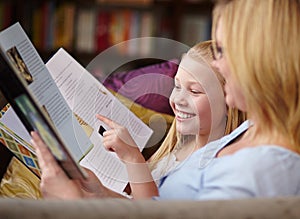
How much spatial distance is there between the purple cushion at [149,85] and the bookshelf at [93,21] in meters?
1.89

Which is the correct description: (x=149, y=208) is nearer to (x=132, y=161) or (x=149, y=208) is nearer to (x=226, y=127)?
(x=132, y=161)

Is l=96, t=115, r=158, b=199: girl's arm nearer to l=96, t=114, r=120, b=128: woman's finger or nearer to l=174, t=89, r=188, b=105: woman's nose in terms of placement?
l=96, t=114, r=120, b=128: woman's finger

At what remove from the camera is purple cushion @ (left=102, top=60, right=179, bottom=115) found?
69.4 inches

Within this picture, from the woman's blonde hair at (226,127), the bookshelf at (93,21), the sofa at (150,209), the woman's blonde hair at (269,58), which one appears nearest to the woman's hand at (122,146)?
the woman's blonde hair at (226,127)

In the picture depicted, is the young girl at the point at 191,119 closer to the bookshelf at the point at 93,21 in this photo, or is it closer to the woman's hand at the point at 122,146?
the woman's hand at the point at 122,146

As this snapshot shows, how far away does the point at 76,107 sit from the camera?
1324 mm

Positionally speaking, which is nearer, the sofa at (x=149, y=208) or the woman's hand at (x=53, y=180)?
the sofa at (x=149, y=208)

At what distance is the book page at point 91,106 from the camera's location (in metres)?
1.31

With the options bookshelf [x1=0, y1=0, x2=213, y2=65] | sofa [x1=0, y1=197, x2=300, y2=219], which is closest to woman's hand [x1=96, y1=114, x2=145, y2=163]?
sofa [x1=0, y1=197, x2=300, y2=219]

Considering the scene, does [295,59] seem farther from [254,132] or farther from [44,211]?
[44,211]

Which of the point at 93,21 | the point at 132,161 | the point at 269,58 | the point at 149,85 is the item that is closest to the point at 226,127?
the point at 132,161

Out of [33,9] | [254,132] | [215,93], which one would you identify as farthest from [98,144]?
[33,9]

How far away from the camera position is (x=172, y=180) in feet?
3.60

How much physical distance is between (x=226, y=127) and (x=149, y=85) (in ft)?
1.76
